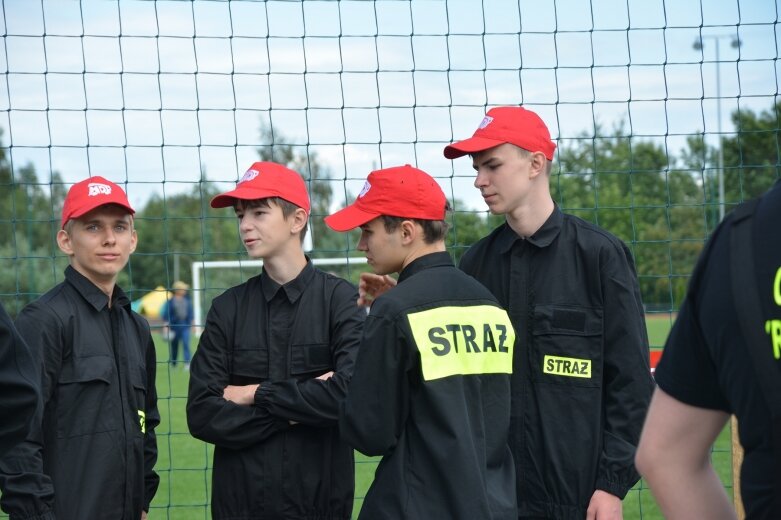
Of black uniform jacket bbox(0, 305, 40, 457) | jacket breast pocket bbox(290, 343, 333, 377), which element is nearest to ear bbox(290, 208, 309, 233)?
jacket breast pocket bbox(290, 343, 333, 377)

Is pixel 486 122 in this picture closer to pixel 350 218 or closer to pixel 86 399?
pixel 350 218

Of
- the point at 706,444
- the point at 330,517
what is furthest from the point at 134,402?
the point at 706,444

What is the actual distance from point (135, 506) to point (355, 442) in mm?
1230

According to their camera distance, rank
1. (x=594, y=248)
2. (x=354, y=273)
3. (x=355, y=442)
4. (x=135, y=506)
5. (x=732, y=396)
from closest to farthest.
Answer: (x=732, y=396), (x=355, y=442), (x=594, y=248), (x=135, y=506), (x=354, y=273)

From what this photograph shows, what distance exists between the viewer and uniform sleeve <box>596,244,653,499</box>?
3451mm

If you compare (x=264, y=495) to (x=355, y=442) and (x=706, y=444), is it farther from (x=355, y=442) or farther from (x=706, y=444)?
(x=706, y=444)

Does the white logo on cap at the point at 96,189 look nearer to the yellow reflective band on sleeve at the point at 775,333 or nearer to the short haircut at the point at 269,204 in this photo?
the short haircut at the point at 269,204

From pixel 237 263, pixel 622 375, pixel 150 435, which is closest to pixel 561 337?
pixel 622 375

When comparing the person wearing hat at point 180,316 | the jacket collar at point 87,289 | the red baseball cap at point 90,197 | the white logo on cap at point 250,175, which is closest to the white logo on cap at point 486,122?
the white logo on cap at point 250,175

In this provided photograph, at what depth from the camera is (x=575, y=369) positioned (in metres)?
3.57

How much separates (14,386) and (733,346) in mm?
1545

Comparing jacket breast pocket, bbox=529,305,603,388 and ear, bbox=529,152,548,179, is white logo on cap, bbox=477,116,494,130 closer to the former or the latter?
ear, bbox=529,152,548,179

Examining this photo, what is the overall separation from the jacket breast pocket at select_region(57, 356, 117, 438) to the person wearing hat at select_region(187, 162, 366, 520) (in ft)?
0.98

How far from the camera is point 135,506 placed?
3861 millimetres
